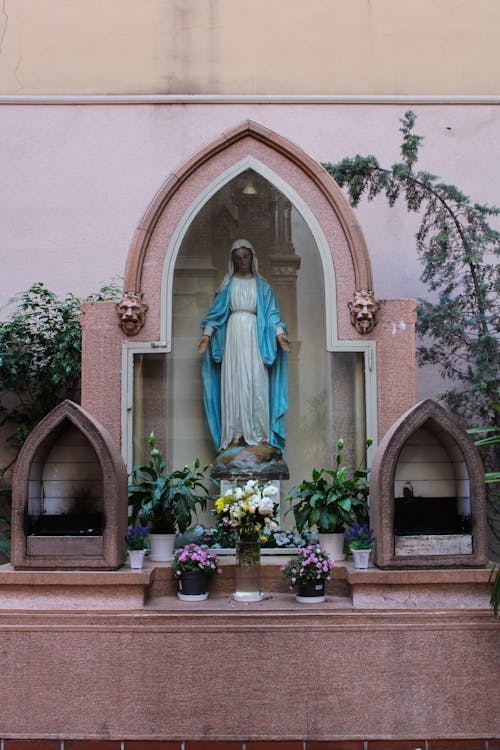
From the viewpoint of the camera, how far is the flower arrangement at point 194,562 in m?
6.77

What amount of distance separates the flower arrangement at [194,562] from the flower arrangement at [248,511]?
29cm

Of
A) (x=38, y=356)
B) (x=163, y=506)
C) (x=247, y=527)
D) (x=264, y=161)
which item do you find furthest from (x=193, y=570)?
(x=38, y=356)

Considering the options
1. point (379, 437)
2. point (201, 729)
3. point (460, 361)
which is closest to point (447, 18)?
point (460, 361)

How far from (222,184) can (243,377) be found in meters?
1.93

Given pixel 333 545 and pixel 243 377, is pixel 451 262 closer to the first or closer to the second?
pixel 243 377

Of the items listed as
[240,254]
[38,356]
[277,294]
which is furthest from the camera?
[38,356]

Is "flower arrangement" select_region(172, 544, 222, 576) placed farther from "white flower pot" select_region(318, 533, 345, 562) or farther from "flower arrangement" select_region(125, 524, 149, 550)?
"white flower pot" select_region(318, 533, 345, 562)

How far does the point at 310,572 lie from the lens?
6633mm

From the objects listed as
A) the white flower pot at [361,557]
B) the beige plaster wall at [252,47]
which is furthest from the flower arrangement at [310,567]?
the beige plaster wall at [252,47]

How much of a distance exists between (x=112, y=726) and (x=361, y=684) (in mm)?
1813

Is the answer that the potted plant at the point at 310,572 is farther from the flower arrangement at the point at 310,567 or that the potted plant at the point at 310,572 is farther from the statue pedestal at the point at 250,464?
the statue pedestal at the point at 250,464

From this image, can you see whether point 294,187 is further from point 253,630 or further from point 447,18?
point 447,18

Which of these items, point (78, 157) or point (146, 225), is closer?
point (146, 225)

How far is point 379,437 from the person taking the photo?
25.8 ft
